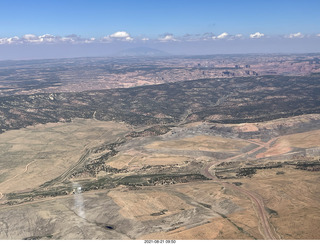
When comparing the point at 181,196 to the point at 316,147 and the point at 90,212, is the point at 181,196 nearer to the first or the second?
the point at 90,212

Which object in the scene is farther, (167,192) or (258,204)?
(167,192)

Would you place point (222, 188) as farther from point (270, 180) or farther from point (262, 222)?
point (262, 222)

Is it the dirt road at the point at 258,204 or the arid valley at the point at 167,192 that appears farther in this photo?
the arid valley at the point at 167,192

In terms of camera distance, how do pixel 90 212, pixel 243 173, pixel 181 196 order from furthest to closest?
pixel 243 173 < pixel 181 196 < pixel 90 212

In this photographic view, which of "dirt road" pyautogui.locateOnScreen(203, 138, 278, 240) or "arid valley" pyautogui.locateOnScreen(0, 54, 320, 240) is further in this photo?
"arid valley" pyautogui.locateOnScreen(0, 54, 320, 240)

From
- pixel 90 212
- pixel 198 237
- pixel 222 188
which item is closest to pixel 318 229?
pixel 198 237

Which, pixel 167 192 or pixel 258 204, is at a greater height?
pixel 258 204

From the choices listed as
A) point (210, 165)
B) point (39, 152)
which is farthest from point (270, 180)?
point (39, 152)

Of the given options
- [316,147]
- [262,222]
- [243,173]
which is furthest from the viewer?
[316,147]

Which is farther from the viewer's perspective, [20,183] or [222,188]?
[20,183]
